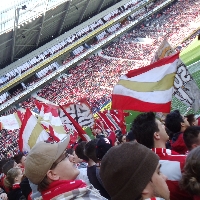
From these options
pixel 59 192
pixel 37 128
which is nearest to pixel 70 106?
pixel 37 128

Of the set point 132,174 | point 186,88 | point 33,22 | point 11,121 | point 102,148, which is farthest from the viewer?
point 33,22

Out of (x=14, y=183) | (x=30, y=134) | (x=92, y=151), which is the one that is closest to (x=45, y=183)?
(x=92, y=151)

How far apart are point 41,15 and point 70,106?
633 inches

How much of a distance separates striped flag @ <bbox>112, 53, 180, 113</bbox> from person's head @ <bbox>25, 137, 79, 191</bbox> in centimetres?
283

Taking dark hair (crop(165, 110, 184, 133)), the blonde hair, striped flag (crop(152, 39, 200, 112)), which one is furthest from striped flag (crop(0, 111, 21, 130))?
dark hair (crop(165, 110, 184, 133))

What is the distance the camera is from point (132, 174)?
1982 millimetres

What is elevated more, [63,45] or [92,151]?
[63,45]

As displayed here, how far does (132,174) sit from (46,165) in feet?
2.20

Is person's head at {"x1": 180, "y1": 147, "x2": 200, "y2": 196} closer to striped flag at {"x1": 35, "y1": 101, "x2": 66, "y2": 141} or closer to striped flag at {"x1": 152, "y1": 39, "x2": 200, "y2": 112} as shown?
striped flag at {"x1": 152, "y1": 39, "x2": 200, "y2": 112}

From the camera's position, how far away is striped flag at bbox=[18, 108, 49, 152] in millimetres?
6611

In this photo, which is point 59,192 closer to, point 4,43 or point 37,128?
point 37,128

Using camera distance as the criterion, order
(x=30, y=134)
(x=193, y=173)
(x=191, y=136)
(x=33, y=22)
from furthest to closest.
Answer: (x=33, y=22) < (x=30, y=134) < (x=191, y=136) < (x=193, y=173)

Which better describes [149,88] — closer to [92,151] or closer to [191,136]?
[92,151]

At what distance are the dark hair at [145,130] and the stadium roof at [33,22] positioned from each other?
19529 mm
